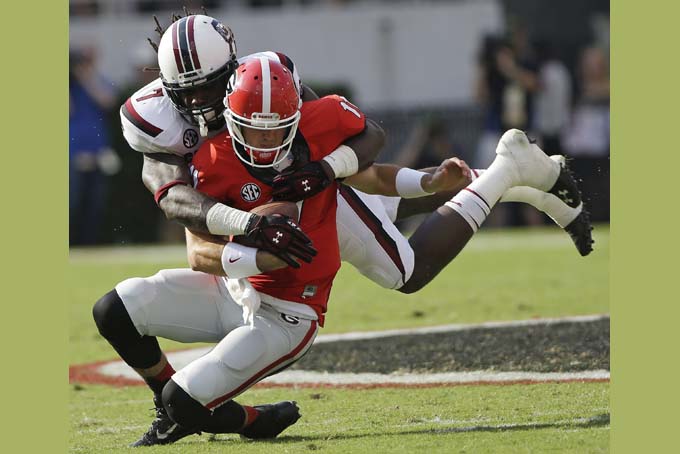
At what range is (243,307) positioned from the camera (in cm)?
529

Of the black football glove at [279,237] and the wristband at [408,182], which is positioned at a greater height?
the black football glove at [279,237]

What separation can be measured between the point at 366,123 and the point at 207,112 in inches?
28.5

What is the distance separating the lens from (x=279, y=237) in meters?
4.93

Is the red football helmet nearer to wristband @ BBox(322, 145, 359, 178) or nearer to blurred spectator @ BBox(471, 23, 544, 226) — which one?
wristband @ BBox(322, 145, 359, 178)

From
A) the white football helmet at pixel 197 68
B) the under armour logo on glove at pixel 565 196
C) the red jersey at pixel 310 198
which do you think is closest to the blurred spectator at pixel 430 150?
the under armour logo on glove at pixel 565 196

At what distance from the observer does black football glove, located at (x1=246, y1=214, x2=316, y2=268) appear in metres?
4.93

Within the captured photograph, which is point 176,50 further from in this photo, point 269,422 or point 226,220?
point 269,422

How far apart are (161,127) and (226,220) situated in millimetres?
653

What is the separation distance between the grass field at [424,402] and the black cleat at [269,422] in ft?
0.17

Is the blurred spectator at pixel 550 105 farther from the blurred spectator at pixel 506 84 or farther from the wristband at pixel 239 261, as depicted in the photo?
the wristband at pixel 239 261

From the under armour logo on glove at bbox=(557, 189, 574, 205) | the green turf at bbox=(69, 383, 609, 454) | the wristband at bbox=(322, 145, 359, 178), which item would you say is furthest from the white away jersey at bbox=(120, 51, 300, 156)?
the under armour logo on glove at bbox=(557, 189, 574, 205)

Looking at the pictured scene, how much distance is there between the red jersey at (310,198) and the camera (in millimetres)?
5211

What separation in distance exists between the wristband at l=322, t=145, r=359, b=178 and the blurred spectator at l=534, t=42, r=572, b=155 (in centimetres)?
853

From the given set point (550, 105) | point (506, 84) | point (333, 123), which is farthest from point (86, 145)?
point (333, 123)
